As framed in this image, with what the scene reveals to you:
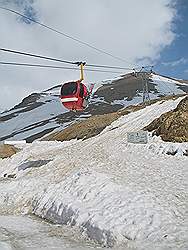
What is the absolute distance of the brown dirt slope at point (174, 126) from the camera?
89.5 ft

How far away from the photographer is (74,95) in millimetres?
24438

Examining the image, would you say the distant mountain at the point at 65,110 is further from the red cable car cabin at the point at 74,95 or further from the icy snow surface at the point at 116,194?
the red cable car cabin at the point at 74,95

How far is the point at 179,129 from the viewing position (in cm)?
2792

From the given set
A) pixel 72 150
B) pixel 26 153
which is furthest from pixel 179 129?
pixel 26 153

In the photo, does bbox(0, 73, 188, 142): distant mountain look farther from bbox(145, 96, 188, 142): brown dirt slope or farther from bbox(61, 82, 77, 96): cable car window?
bbox(61, 82, 77, 96): cable car window

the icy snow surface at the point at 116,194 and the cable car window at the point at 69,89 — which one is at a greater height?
the cable car window at the point at 69,89

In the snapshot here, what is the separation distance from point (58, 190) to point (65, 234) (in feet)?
16.3

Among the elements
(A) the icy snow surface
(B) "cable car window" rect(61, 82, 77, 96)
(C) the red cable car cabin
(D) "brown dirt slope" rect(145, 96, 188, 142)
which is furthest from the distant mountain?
(B) "cable car window" rect(61, 82, 77, 96)

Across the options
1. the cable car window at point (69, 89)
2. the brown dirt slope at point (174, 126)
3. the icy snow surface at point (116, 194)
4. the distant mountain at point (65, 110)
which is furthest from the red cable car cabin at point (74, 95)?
the distant mountain at point (65, 110)

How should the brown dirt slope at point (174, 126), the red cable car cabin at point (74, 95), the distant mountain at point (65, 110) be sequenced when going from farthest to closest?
the distant mountain at point (65, 110), the brown dirt slope at point (174, 126), the red cable car cabin at point (74, 95)

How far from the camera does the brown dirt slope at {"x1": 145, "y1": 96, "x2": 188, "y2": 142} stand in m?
27.3

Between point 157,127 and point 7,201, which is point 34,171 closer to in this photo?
point 7,201

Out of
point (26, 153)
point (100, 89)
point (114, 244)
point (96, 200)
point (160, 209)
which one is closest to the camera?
point (114, 244)

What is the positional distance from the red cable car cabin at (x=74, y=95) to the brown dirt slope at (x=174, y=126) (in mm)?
7218
